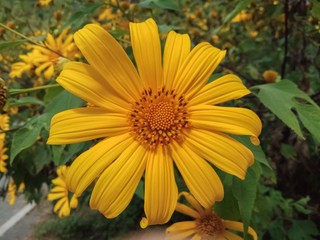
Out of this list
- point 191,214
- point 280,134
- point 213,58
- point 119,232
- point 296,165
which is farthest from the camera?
point 119,232

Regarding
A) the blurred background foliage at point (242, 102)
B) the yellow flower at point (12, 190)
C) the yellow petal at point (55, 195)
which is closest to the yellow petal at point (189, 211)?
the blurred background foliage at point (242, 102)

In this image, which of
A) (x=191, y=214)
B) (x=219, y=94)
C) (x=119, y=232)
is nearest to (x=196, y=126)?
(x=219, y=94)

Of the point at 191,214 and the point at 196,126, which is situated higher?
the point at 196,126

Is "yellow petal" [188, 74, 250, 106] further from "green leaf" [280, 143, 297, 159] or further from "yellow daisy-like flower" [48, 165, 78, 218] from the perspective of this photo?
"yellow daisy-like flower" [48, 165, 78, 218]

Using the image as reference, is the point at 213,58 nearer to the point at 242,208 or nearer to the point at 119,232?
the point at 242,208

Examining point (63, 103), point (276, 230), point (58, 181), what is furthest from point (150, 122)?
point (58, 181)

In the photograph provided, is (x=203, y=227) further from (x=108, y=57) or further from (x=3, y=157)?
(x=3, y=157)
